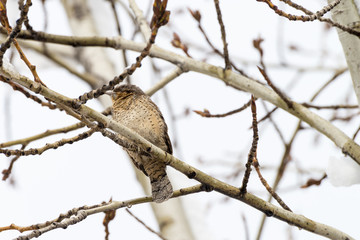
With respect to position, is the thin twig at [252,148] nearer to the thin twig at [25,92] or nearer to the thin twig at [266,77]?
the thin twig at [266,77]

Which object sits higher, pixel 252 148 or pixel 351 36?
pixel 351 36

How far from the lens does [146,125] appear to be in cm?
256

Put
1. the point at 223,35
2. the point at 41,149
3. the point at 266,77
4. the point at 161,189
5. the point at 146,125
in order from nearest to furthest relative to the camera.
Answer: the point at 41,149
the point at 266,77
the point at 223,35
the point at 161,189
the point at 146,125

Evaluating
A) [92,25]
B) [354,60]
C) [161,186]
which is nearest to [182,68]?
[161,186]

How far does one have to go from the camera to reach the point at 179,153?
3926 mm

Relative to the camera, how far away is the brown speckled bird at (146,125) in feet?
7.91

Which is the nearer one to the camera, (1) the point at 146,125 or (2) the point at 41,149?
(2) the point at 41,149

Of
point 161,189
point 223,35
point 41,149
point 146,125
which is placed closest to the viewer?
point 41,149

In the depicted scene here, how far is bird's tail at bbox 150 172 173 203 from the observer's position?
2.22 meters

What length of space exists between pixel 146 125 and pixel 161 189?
0.40m

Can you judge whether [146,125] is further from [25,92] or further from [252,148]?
[252,148]

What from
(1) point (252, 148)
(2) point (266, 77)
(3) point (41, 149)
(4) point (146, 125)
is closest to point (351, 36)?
(2) point (266, 77)

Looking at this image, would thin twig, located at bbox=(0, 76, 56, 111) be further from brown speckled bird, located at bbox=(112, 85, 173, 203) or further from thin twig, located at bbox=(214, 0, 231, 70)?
thin twig, located at bbox=(214, 0, 231, 70)

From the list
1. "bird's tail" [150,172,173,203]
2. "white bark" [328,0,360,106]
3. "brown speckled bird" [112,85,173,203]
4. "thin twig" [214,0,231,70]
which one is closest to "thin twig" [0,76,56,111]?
"brown speckled bird" [112,85,173,203]
